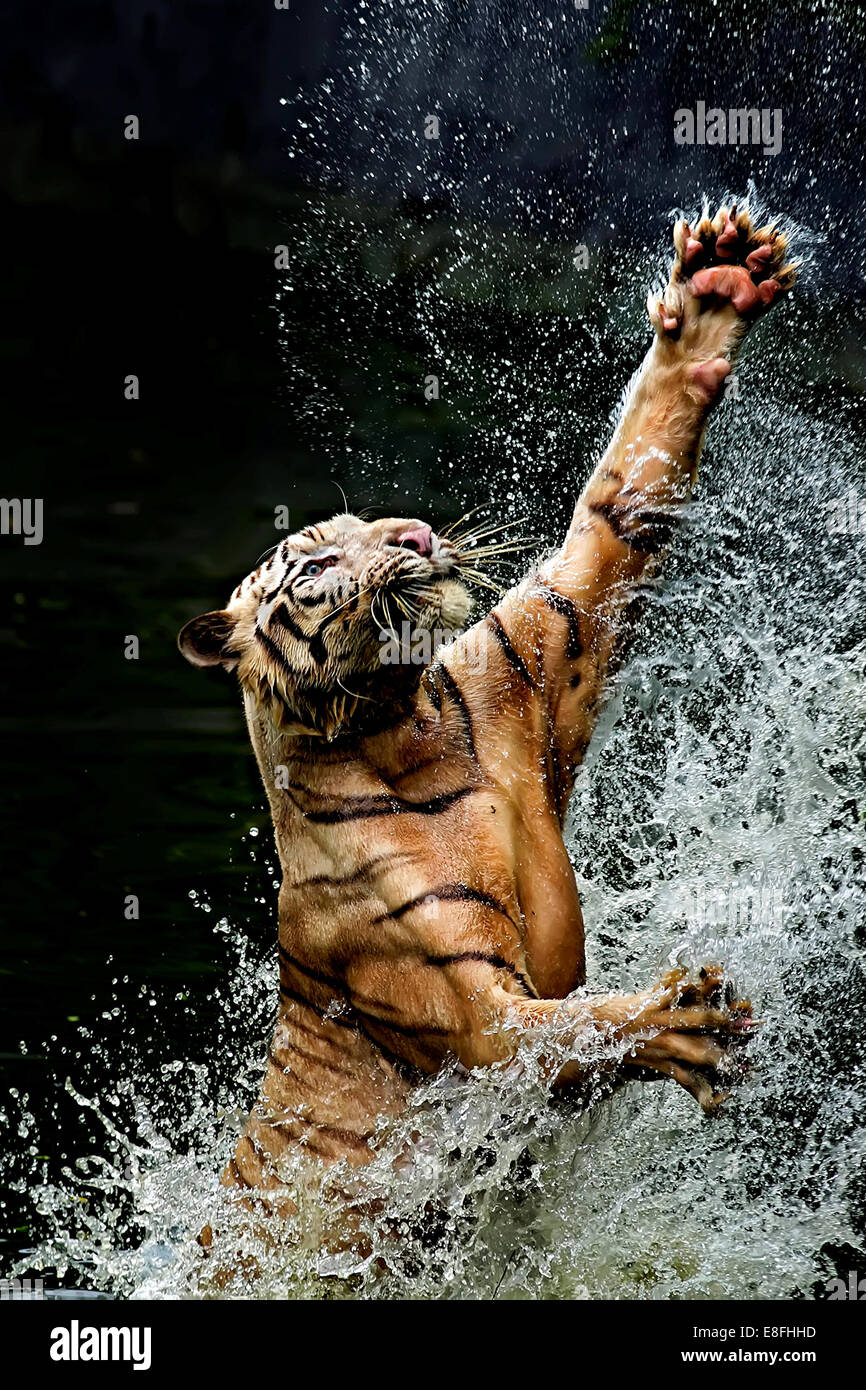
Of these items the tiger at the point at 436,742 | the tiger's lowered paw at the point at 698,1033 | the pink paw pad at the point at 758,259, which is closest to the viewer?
the tiger's lowered paw at the point at 698,1033

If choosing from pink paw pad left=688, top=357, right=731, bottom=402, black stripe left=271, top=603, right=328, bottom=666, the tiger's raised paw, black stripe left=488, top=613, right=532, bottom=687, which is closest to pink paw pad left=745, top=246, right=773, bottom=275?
the tiger's raised paw

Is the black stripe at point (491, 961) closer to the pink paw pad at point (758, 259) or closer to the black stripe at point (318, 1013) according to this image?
the black stripe at point (318, 1013)

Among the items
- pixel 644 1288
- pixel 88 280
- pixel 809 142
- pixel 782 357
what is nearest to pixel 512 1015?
pixel 644 1288

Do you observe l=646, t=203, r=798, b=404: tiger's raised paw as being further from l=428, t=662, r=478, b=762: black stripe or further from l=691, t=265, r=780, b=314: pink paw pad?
l=428, t=662, r=478, b=762: black stripe

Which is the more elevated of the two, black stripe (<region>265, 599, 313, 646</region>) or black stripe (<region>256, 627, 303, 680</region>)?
black stripe (<region>265, 599, 313, 646</region>)

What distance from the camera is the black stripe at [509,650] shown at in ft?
11.7

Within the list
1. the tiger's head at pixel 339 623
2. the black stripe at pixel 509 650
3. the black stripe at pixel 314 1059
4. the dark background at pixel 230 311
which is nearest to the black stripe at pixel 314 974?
the black stripe at pixel 314 1059

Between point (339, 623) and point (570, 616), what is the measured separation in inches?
22.2

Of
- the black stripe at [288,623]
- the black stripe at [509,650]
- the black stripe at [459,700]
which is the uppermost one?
the black stripe at [288,623]

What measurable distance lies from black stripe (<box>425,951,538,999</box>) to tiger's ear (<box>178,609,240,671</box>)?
779 millimetres

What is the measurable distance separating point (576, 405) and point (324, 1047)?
4.85 meters

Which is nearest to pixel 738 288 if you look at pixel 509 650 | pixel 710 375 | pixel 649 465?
pixel 710 375

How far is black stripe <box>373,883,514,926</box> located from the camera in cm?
323

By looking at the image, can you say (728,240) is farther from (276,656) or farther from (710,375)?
(276,656)
